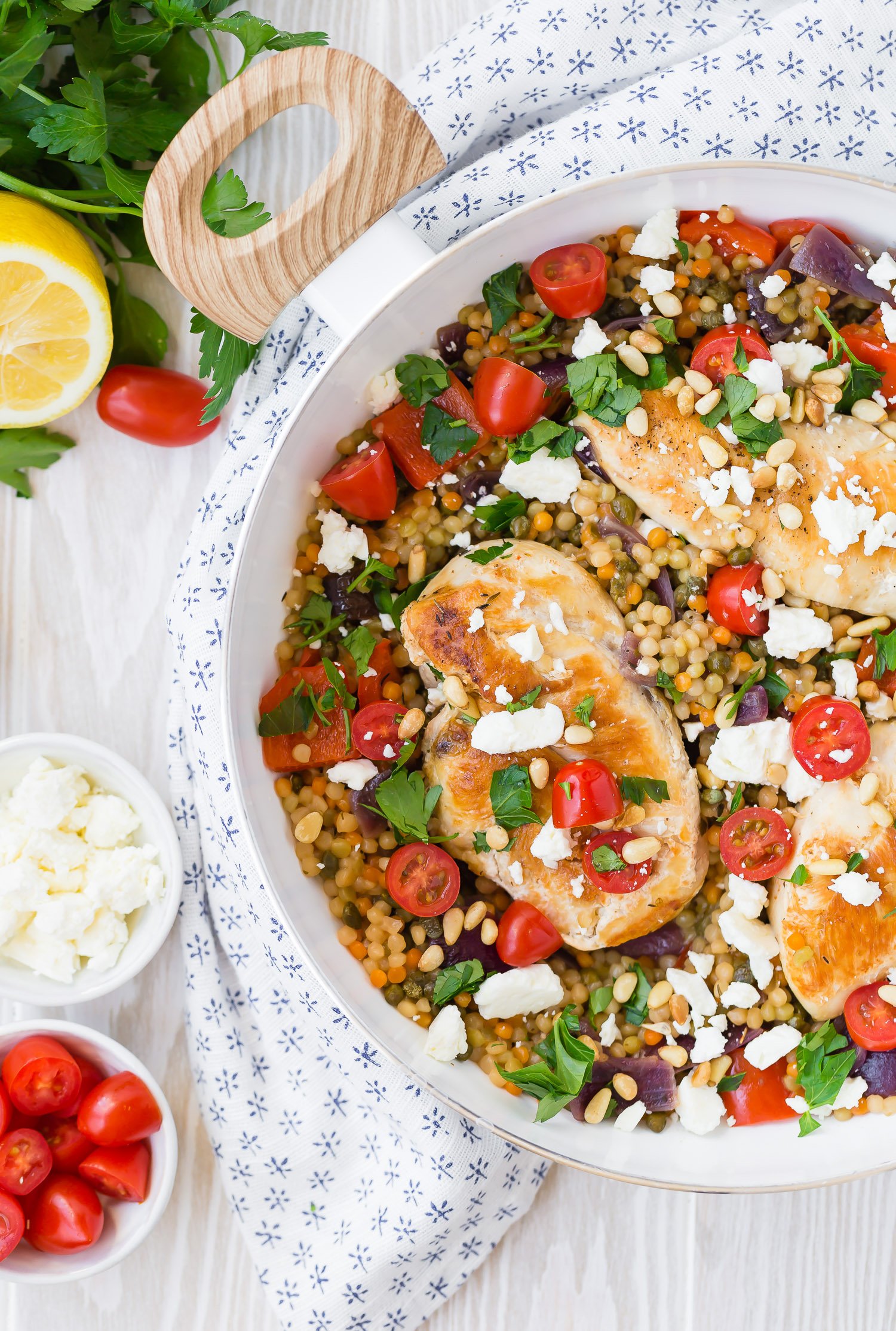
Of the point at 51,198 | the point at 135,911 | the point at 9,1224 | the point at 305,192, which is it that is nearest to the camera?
the point at 305,192

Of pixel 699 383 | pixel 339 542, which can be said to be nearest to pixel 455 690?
pixel 339 542

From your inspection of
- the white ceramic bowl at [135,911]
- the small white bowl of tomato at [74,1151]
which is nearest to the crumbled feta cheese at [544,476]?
the white ceramic bowl at [135,911]

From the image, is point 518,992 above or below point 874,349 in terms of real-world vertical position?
below

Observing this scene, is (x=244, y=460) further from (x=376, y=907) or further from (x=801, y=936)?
(x=801, y=936)

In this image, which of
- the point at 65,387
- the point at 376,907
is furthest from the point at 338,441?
the point at 376,907

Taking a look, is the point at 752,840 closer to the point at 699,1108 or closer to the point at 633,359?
the point at 699,1108

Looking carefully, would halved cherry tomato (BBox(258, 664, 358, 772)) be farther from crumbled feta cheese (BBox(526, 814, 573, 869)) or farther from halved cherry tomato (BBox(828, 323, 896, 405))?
halved cherry tomato (BBox(828, 323, 896, 405))

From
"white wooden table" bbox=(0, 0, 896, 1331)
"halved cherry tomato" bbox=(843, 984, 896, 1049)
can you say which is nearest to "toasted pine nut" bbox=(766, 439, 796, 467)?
"halved cherry tomato" bbox=(843, 984, 896, 1049)

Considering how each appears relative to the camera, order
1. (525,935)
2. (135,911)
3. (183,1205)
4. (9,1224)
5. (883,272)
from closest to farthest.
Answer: (883,272) < (525,935) < (9,1224) < (135,911) < (183,1205)

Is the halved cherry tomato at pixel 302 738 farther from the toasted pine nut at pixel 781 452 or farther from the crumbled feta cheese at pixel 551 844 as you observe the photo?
the toasted pine nut at pixel 781 452

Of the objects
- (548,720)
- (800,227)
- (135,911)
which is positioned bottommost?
(135,911)
